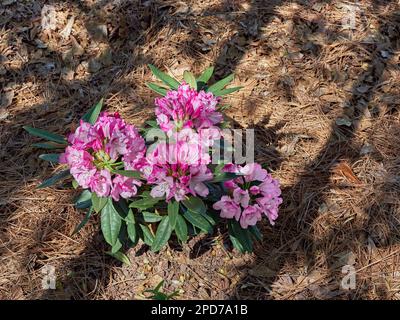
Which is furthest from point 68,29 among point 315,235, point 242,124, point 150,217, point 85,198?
point 315,235

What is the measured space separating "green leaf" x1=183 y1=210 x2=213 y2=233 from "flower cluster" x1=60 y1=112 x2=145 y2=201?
0.84ft

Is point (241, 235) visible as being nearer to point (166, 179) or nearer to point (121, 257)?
point (166, 179)

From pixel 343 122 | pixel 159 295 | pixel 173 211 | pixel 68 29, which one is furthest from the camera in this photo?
pixel 68 29

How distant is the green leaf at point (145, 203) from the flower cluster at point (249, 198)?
27 centimetres

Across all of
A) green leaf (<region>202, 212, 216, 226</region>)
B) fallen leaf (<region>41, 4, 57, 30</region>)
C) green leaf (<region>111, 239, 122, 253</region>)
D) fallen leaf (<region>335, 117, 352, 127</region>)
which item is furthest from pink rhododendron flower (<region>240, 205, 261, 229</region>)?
fallen leaf (<region>41, 4, 57, 30</region>)

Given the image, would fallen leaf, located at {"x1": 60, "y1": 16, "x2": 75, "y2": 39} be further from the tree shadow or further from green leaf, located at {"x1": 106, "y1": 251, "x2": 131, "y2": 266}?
the tree shadow

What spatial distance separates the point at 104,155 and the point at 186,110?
1.31ft

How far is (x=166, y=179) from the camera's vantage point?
1.95 metres

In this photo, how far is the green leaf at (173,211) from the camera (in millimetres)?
2037

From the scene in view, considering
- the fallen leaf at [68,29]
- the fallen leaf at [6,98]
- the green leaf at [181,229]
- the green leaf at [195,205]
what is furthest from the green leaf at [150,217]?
the fallen leaf at [68,29]

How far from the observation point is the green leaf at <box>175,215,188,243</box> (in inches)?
83.2

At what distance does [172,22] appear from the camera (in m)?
3.38

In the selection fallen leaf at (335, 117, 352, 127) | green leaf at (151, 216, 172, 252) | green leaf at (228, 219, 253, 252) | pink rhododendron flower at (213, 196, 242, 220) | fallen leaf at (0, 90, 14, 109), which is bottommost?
fallen leaf at (335, 117, 352, 127)
